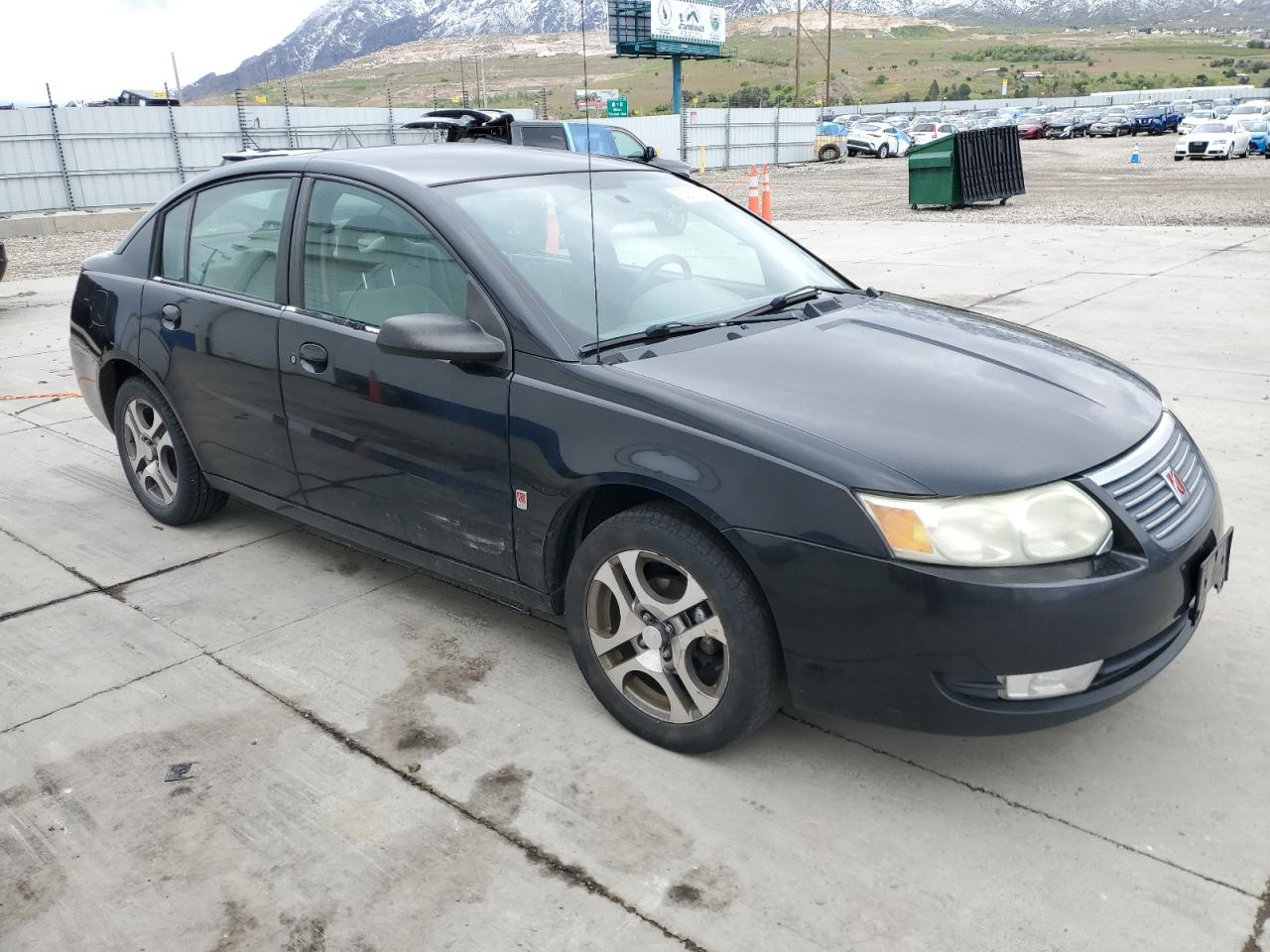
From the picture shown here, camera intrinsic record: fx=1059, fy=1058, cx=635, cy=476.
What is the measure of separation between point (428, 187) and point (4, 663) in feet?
7.03

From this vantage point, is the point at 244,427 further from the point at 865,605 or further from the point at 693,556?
the point at 865,605

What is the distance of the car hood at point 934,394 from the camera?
2537 millimetres

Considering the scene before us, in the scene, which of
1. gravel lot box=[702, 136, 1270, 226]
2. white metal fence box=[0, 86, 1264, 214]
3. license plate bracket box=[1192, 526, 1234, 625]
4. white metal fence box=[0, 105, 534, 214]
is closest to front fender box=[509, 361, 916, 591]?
license plate bracket box=[1192, 526, 1234, 625]

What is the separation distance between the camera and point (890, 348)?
3.13 metres

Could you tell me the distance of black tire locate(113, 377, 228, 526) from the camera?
4.46 m

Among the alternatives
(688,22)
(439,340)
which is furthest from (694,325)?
(688,22)

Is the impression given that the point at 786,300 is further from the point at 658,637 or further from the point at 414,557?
the point at 414,557

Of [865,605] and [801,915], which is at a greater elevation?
[865,605]

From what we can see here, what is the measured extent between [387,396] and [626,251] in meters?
0.90

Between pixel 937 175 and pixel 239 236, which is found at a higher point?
pixel 239 236

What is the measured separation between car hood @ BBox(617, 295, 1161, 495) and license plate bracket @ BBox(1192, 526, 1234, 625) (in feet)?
1.20

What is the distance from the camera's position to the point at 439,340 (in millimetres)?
2971

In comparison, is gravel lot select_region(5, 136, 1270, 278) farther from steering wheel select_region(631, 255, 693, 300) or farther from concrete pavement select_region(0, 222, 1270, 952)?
concrete pavement select_region(0, 222, 1270, 952)

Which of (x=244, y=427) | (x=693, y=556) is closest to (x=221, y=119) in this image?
(x=244, y=427)
